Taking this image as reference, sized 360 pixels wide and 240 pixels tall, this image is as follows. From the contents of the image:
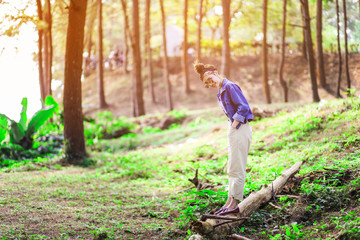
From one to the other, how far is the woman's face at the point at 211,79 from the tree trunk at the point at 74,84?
6.10 meters

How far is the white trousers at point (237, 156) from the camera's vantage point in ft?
17.6

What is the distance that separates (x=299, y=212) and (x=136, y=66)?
18811mm

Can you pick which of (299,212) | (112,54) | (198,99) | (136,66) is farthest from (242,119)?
(112,54)

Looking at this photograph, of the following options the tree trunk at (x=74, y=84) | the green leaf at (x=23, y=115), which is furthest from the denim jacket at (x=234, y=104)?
the green leaf at (x=23, y=115)

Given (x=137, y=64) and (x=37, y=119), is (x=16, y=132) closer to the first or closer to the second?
(x=37, y=119)

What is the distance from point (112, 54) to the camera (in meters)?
40.4

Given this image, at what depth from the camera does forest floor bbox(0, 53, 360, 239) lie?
5.23m

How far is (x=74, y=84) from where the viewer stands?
1094cm

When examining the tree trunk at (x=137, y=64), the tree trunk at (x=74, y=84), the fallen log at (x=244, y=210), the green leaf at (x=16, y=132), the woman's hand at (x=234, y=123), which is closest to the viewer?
the fallen log at (x=244, y=210)

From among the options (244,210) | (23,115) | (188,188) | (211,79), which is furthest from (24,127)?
(244,210)

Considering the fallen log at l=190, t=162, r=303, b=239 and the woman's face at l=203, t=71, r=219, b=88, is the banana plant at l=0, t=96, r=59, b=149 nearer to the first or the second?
the woman's face at l=203, t=71, r=219, b=88

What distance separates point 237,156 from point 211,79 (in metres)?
1.14

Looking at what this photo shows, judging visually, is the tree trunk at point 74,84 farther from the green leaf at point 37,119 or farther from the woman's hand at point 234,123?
the woman's hand at point 234,123

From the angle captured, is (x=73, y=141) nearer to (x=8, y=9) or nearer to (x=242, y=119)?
(x=8, y=9)
